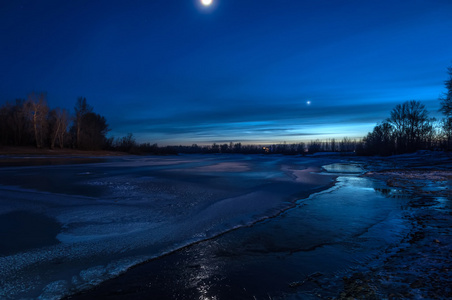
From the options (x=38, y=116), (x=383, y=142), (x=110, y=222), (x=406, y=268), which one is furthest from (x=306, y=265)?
(x=383, y=142)

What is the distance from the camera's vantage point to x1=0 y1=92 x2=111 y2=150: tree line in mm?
38406

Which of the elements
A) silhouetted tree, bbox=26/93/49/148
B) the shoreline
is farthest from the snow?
silhouetted tree, bbox=26/93/49/148

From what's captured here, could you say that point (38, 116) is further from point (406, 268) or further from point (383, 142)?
point (383, 142)

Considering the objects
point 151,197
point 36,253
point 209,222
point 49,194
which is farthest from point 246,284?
point 49,194

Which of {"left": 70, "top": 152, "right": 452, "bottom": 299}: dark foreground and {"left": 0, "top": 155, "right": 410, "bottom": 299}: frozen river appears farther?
{"left": 0, "top": 155, "right": 410, "bottom": 299}: frozen river

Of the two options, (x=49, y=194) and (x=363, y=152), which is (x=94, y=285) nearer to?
(x=49, y=194)

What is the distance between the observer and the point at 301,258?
3.52m

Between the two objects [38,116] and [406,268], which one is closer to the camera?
[406,268]

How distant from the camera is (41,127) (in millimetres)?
39625

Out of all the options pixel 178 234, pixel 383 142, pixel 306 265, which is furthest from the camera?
pixel 383 142

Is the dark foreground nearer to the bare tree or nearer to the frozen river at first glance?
the frozen river

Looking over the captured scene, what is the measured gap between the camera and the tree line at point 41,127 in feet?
126

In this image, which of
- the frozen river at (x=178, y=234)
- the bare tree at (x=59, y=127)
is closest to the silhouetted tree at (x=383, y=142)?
the frozen river at (x=178, y=234)

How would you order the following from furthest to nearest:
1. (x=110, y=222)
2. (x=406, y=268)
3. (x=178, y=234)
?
(x=110, y=222)
(x=178, y=234)
(x=406, y=268)
